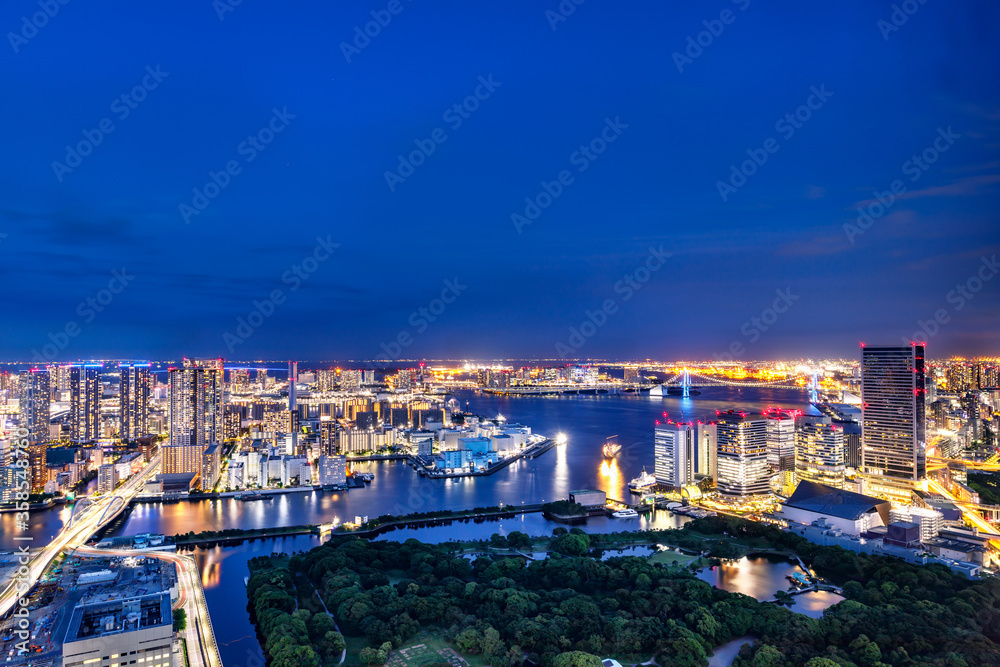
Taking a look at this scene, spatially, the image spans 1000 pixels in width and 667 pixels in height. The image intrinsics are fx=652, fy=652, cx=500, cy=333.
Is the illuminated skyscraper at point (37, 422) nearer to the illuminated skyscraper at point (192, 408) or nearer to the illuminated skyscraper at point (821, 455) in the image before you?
the illuminated skyscraper at point (192, 408)

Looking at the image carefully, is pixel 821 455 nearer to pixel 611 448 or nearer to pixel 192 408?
pixel 611 448

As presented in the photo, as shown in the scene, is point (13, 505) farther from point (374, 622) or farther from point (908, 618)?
point (908, 618)

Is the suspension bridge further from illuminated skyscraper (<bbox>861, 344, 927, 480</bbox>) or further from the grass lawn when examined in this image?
the grass lawn

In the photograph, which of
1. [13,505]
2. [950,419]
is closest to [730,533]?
[950,419]

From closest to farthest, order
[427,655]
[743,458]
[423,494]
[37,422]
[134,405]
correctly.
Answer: [427,655], [743,458], [423,494], [37,422], [134,405]

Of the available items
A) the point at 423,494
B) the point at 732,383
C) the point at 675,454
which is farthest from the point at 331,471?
the point at 732,383
